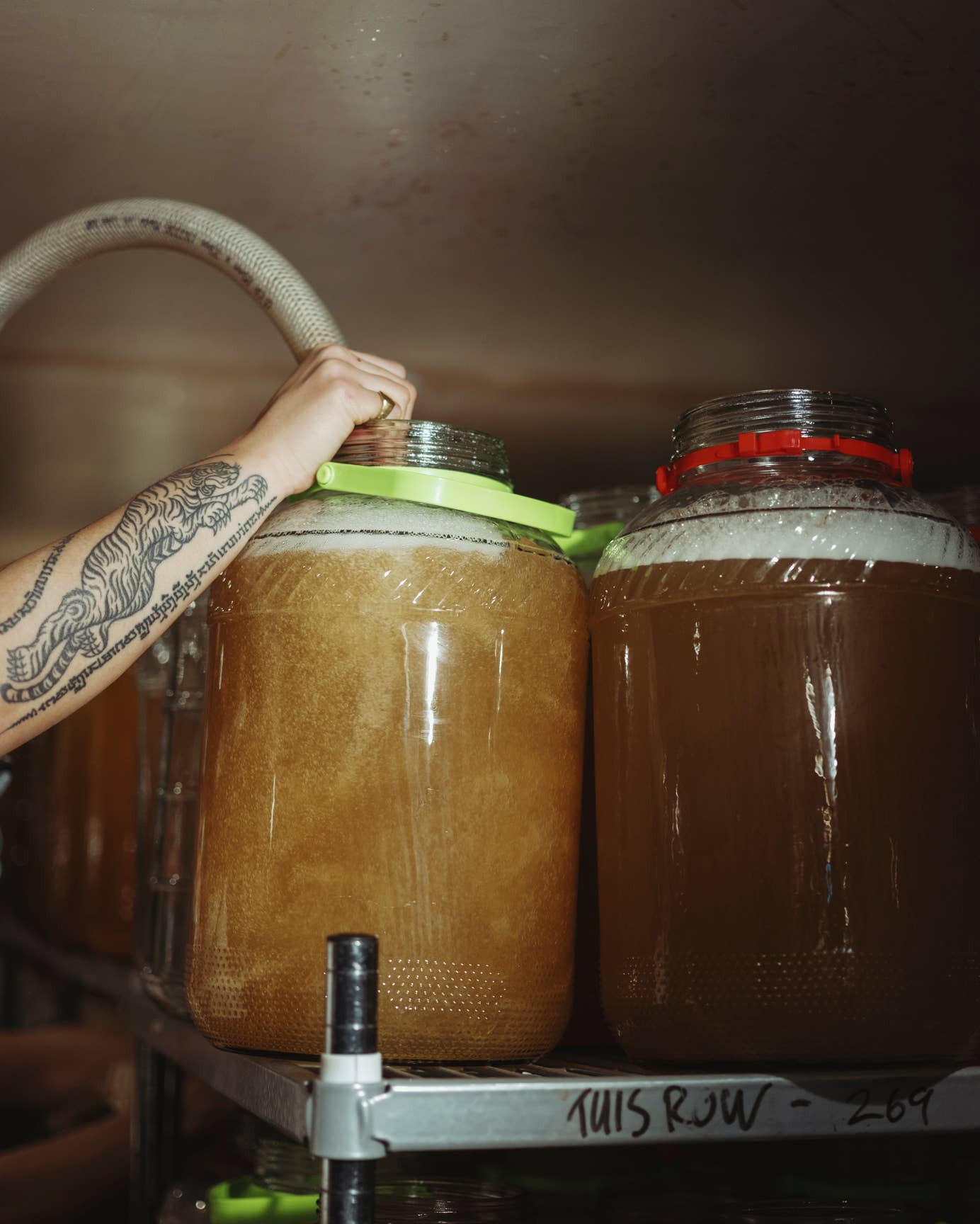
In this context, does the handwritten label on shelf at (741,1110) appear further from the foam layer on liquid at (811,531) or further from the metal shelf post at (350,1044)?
the foam layer on liquid at (811,531)

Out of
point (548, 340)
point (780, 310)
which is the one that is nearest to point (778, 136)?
point (780, 310)

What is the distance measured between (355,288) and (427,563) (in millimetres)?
606

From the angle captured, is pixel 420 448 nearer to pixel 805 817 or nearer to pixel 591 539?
pixel 591 539

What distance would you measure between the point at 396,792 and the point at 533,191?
0.63m

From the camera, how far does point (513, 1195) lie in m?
1.04

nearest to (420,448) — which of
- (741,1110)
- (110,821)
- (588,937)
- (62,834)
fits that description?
(588,937)

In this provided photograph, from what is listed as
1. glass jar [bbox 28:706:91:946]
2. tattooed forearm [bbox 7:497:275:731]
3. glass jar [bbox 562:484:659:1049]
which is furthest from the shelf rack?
glass jar [bbox 28:706:91:946]

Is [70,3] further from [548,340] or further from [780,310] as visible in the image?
[780,310]

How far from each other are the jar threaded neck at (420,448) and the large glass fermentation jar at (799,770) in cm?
17

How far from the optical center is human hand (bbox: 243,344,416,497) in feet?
3.29

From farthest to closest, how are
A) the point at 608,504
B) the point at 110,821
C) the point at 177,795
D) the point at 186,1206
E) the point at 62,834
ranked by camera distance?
1. the point at 62,834
2. the point at 110,821
3. the point at 177,795
4. the point at 608,504
5. the point at 186,1206

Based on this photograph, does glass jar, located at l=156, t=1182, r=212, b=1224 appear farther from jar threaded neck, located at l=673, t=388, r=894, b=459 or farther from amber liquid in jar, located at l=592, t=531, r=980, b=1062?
jar threaded neck, located at l=673, t=388, r=894, b=459

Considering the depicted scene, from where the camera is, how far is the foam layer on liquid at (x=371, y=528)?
944 mm

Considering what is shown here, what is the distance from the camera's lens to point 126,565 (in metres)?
0.97
